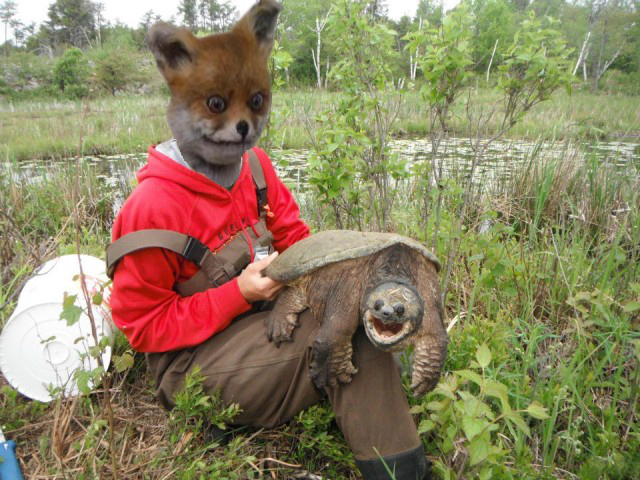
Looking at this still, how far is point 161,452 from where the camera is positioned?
159cm

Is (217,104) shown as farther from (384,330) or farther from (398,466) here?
(398,466)

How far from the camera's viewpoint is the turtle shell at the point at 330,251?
53.3 inches

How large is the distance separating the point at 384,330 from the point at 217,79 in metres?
0.84

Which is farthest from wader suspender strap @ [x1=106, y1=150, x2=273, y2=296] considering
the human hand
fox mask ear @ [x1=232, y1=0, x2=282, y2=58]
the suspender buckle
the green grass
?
the green grass

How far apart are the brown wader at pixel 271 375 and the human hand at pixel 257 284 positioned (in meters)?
0.13

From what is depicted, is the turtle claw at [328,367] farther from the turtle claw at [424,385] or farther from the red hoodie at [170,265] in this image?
the red hoodie at [170,265]

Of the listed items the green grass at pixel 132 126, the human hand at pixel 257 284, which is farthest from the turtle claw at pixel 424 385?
the green grass at pixel 132 126

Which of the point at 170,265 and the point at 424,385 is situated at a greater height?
the point at 170,265

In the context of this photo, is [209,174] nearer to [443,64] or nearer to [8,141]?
[443,64]

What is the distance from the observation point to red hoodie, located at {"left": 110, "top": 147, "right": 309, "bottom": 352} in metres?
1.45

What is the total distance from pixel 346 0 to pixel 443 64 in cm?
80

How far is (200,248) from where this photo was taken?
1.53 m

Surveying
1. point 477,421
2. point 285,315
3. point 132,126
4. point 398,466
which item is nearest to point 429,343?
point 477,421

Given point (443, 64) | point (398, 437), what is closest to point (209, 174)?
point (398, 437)
